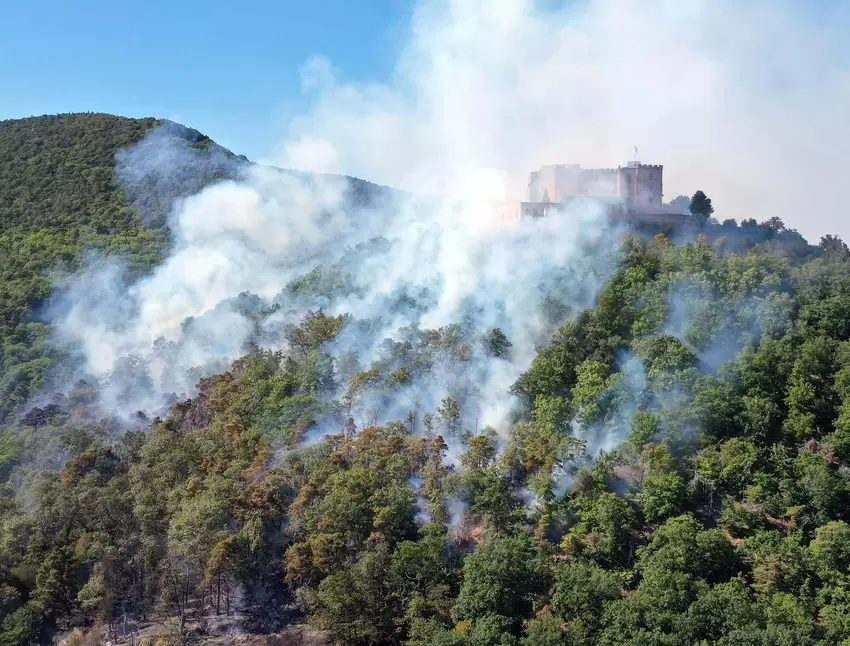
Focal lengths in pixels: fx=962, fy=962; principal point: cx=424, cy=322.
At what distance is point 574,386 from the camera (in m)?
40.5

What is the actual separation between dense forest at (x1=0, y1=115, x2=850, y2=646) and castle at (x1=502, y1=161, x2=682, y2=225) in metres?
6.66

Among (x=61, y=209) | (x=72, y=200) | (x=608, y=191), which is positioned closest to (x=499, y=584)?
(x=608, y=191)

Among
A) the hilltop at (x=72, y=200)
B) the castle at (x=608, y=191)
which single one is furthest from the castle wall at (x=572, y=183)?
the hilltop at (x=72, y=200)

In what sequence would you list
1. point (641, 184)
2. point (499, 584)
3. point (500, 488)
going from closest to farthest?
point (499, 584)
point (500, 488)
point (641, 184)

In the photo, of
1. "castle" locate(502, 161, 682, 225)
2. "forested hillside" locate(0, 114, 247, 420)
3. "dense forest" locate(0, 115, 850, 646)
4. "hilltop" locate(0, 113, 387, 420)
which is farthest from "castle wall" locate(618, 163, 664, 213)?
"forested hillside" locate(0, 114, 247, 420)

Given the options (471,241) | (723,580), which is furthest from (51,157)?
(723,580)

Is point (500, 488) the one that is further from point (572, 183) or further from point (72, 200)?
point (72, 200)

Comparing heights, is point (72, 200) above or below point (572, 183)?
above

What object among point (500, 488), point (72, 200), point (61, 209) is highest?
point (72, 200)

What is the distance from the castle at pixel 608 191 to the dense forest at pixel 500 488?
6.66 m

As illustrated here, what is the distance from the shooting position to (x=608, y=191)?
5809cm

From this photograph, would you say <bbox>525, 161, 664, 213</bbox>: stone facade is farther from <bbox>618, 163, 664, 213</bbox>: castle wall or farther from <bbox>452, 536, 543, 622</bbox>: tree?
<bbox>452, 536, 543, 622</bbox>: tree

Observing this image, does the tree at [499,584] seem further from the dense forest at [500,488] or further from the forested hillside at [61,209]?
the forested hillside at [61,209]

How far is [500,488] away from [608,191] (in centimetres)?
2829
